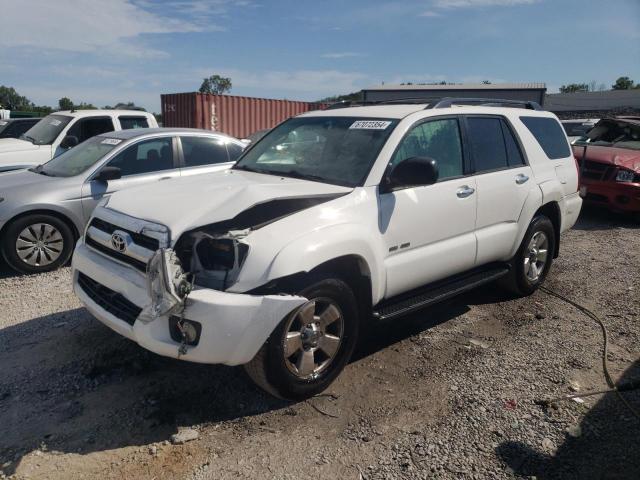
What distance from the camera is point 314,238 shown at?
3.12 m

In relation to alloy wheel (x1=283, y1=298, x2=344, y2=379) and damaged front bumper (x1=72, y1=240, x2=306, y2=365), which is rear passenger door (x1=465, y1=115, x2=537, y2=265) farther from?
damaged front bumper (x1=72, y1=240, x2=306, y2=365)

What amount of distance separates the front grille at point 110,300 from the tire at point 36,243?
2607 mm

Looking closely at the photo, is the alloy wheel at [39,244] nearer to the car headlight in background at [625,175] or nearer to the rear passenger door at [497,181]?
the rear passenger door at [497,181]

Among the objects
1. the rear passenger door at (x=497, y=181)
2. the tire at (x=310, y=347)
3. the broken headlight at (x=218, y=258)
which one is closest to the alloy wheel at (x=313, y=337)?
the tire at (x=310, y=347)

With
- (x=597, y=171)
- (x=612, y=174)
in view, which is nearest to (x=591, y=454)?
(x=612, y=174)

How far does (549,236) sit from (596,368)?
71.2 inches

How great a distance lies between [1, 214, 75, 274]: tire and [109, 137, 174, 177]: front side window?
99cm

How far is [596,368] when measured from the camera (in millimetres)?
3924

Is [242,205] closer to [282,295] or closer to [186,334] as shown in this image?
[282,295]

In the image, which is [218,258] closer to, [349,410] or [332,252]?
[332,252]

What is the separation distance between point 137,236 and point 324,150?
1588mm

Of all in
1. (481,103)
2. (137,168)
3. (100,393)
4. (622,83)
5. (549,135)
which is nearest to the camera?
(100,393)

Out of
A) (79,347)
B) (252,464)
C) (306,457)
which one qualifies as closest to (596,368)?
(306,457)

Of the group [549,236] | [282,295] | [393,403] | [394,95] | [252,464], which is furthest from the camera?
[394,95]
